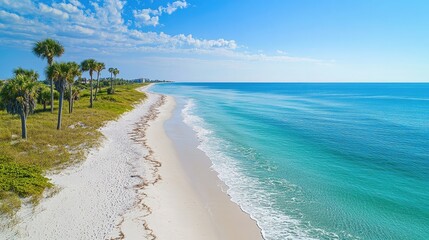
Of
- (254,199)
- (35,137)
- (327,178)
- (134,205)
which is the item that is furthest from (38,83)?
(327,178)

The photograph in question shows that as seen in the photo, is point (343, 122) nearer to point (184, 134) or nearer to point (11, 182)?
point (184, 134)

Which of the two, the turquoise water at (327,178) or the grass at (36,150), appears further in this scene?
the grass at (36,150)

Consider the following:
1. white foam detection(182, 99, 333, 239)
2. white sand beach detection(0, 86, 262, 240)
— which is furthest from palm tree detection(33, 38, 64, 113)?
white foam detection(182, 99, 333, 239)

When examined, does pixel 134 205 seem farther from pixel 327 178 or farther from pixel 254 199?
pixel 327 178

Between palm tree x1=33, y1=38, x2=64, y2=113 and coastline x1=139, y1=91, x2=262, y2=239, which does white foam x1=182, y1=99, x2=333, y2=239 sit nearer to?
coastline x1=139, y1=91, x2=262, y2=239

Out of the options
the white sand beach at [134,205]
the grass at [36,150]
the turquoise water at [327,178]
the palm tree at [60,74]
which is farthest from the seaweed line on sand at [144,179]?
the palm tree at [60,74]

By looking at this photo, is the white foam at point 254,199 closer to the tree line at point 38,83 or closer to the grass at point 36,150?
the grass at point 36,150
